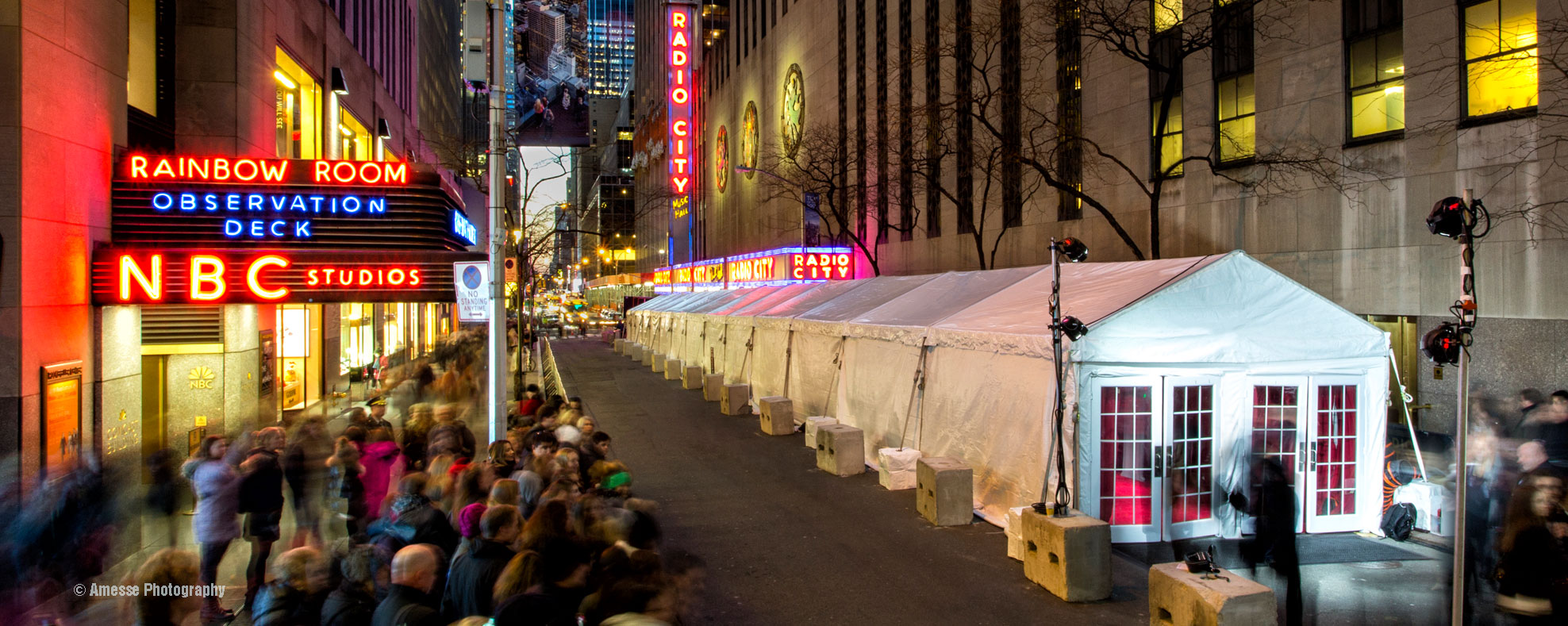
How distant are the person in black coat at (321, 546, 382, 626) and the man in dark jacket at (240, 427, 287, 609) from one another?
2.82 metres

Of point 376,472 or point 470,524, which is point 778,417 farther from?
point 470,524

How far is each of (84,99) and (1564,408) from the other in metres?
15.5

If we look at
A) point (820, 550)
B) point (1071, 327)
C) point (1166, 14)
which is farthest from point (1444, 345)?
point (1166, 14)

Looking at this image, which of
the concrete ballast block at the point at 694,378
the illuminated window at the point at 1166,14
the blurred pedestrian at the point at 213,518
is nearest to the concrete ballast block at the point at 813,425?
the blurred pedestrian at the point at 213,518

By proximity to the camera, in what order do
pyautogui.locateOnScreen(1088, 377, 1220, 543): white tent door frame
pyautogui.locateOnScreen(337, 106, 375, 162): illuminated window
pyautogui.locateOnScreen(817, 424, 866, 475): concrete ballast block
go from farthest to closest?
pyautogui.locateOnScreen(337, 106, 375, 162): illuminated window, pyautogui.locateOnScreen(817, 424, 866, 475): concrete ballast block, pyautogui.locateOnScreen(1088, 377, 1220, 543): white tent door frame

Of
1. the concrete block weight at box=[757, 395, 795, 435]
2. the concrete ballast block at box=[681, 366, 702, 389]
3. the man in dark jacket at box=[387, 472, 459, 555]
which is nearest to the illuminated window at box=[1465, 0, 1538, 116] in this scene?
the concrete block weight at box=[757, 395, 795, 435]

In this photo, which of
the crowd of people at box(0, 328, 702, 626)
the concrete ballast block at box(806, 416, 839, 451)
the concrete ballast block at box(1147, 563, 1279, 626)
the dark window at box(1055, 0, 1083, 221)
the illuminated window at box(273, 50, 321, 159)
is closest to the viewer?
the crowd of people at box(0, 328, 702, 626)

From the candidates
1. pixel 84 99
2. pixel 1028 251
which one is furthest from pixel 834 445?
pixel 1028 251

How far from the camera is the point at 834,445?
13.3 metres

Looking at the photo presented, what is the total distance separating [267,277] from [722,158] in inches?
1847

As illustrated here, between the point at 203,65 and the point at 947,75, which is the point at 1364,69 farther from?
the point at 203,65

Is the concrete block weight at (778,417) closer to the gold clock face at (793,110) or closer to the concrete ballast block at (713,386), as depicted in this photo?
the concrete ballast block at (713,386)

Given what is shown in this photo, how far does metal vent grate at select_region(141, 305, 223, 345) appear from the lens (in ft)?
42.5

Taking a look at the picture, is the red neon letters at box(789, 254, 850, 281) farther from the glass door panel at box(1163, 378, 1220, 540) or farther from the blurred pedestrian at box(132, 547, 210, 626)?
the blurred pedestrian at box(132, 547, 210, 626)
